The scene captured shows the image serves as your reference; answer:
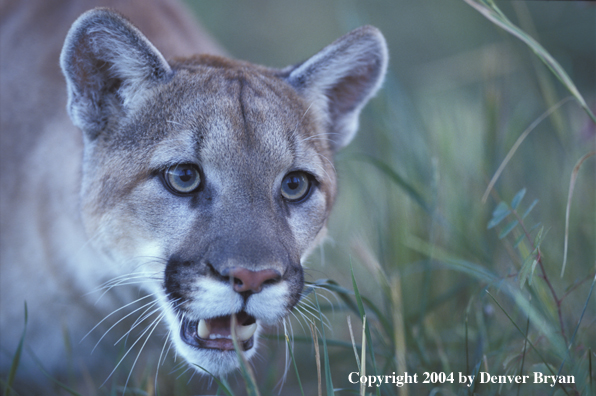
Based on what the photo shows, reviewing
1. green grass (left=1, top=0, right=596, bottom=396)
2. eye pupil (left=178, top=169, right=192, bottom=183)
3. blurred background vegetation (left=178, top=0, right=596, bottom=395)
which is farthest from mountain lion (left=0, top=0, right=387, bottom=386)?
blurred background vegetation (left=178, top=0, right=596, bottom=395)

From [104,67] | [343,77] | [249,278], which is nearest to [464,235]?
[343,77]

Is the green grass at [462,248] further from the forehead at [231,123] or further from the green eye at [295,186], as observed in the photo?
the forehead at [231,123]

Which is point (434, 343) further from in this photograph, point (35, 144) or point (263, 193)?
point (35, 144)

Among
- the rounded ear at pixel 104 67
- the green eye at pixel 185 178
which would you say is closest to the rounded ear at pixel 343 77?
the rounded ear at pixel 104 67

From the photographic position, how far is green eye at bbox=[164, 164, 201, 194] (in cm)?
269

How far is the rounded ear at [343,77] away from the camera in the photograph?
3307mm

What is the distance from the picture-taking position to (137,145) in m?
2.87

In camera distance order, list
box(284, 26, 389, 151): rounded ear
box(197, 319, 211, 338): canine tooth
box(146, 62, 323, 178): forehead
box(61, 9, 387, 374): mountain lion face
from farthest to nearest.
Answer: box(284, 26, 389, 151): rounded ear
box(146, 62, 323, 178): forehead
box(197, 319, 211, 338): canine tooth
box(61, 9, 387, 374): mountain lion face

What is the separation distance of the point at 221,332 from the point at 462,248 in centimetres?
201

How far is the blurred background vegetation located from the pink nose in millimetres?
468

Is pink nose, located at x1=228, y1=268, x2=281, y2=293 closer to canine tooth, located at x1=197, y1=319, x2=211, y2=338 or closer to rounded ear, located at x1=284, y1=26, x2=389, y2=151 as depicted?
canine tooth, located at x1=197, y1=319, x2=211, y2=338

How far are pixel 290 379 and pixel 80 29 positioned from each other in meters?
2.60

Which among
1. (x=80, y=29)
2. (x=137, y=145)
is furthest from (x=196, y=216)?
(x=80, y=29)

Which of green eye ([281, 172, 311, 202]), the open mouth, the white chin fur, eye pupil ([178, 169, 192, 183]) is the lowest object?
the white chin fur
